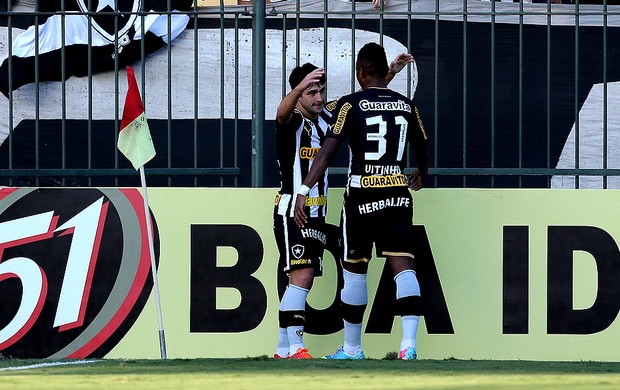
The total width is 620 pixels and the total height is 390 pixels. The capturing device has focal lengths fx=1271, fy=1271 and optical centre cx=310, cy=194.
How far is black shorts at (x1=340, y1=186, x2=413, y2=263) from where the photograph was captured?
295 inches

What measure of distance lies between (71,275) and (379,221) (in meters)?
2.15

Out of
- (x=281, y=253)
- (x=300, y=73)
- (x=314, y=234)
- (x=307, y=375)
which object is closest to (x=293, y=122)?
(x=300, y=73)

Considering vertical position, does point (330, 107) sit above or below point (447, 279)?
above

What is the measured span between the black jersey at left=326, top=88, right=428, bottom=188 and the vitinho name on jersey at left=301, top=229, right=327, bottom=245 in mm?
435

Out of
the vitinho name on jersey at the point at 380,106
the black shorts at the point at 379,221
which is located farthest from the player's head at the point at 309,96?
the black shorts at the point at 379,221

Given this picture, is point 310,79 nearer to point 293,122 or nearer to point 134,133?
point 293,122

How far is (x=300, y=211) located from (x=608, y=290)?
87.3 inches

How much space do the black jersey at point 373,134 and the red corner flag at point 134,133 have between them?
135 centimetres

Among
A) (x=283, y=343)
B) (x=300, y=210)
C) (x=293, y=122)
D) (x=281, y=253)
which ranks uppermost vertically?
(x=293, y=122)

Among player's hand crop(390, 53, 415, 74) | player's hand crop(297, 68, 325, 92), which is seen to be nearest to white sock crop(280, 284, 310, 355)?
player's hand crop(297, 68, 325, 92)

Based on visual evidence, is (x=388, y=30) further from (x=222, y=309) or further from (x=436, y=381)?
(x=436, y=381)

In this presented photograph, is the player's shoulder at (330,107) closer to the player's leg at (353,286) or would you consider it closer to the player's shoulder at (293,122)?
the player's shoulder at (293,122)

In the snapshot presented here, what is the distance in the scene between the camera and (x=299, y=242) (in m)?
7.77

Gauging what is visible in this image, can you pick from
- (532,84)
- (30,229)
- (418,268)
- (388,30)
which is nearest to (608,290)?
(418,268)
